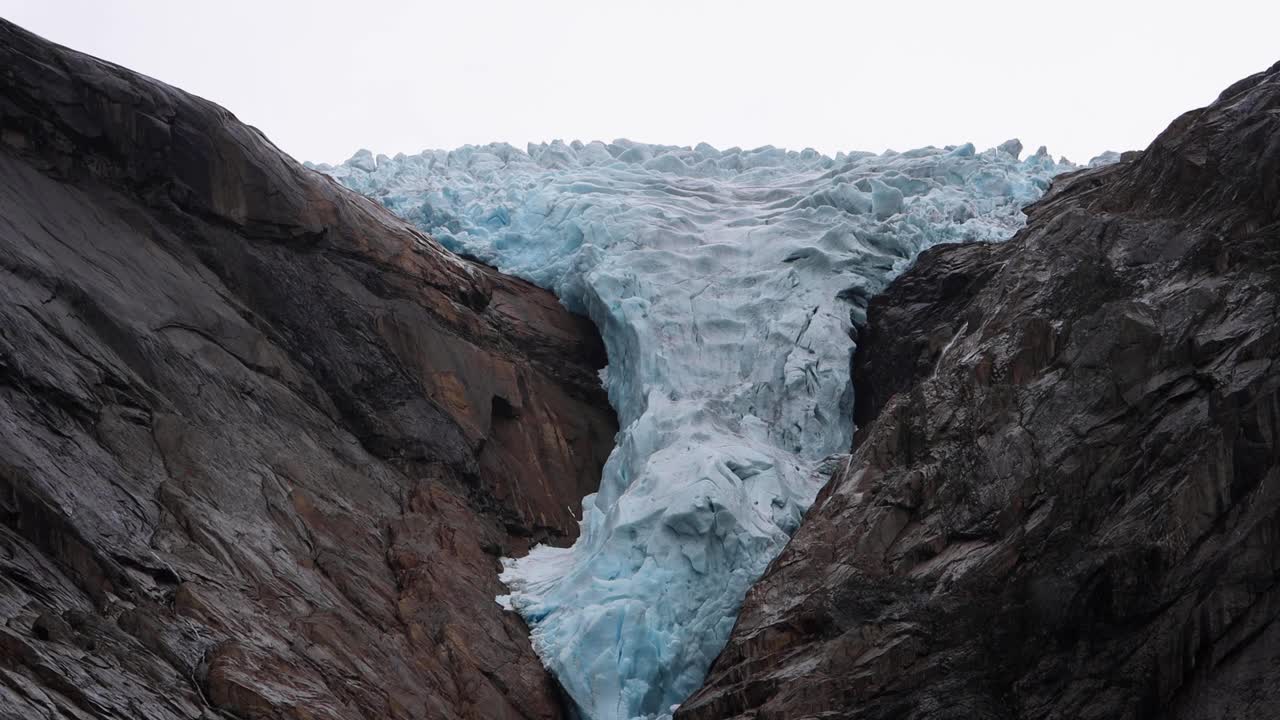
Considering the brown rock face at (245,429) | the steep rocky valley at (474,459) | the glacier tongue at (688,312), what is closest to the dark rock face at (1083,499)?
the steep rocky valley at (474,459)

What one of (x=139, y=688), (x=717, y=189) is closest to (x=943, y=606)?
(x=139, y=688)

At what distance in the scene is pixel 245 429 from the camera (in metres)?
13.8

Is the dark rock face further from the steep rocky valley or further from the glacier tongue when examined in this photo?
the glacier tongue

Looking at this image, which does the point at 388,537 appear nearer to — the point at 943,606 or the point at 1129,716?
the point at 943,606

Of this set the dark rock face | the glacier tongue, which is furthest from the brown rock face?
the dark rock face

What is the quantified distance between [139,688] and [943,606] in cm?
651

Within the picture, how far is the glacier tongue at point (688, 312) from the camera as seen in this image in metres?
14.1

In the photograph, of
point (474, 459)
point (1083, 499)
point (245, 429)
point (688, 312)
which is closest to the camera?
point (1083, 499)

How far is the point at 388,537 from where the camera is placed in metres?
13.9

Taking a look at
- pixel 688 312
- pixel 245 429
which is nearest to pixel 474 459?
pixel 245 429

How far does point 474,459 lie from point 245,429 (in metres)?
2.92

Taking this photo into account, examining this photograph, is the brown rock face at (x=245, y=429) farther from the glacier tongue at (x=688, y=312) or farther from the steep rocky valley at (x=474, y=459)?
the glacier tongue at (x=688, y=312)

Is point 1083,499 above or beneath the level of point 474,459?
beneath

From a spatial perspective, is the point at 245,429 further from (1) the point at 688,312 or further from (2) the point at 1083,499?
(2) the point at 1083,499
